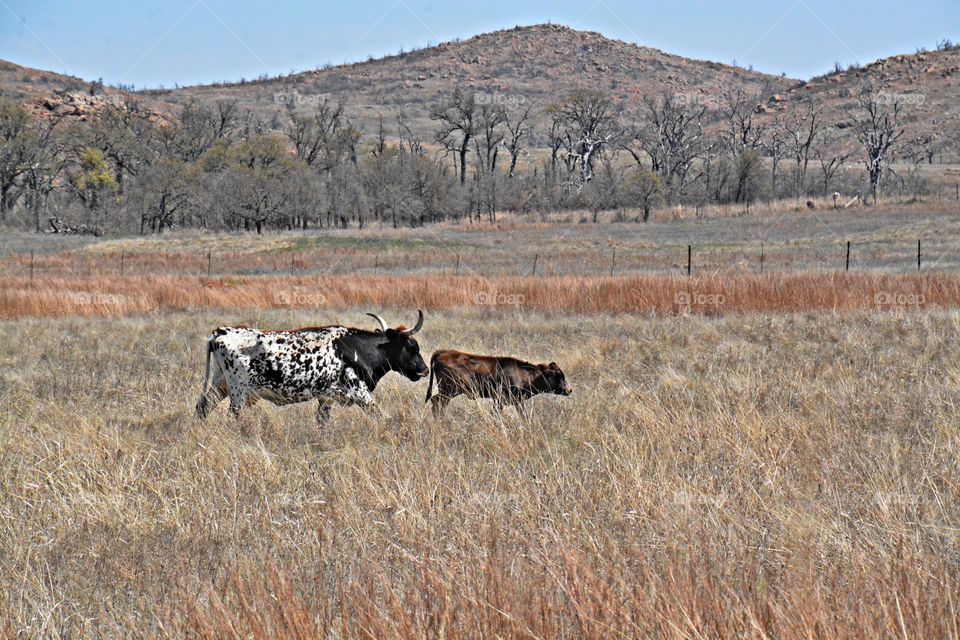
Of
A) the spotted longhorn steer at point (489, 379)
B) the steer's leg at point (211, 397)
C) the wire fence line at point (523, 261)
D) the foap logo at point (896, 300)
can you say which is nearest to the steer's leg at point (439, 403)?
the spotted longhorn steer at point (489, 379)

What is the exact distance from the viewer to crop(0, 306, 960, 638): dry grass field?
10.1 ft

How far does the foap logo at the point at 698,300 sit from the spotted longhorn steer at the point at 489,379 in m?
8.81

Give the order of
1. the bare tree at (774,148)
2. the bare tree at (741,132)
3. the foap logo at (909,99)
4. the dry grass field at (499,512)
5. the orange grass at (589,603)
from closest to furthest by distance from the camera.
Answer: the orange grass at (589,603), the dry grass field at (499,512), the bare tree at (774,148), the bare tree at (741,132), the foap logo at (909,99)

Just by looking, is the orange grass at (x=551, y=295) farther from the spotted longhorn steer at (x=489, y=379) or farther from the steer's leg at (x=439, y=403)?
the steer's leg at (x=439, y=403)

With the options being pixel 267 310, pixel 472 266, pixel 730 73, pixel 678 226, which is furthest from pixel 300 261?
pixel 730 73

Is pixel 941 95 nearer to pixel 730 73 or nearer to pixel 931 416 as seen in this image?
pixel 730 73

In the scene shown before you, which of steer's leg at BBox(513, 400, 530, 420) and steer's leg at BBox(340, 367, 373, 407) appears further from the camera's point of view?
steer's leg at BBox(340, 367, 373, 407)

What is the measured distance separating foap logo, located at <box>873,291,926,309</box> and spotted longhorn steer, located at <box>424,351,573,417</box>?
32.4 ft

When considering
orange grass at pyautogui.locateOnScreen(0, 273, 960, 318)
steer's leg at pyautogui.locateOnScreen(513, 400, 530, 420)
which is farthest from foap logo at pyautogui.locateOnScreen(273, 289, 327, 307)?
steer's leg at pyautogui.locateOnScreen(513, 400, 530, 420)

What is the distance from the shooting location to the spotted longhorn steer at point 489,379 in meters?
7.87

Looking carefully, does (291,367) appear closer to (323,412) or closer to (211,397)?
(323,412)

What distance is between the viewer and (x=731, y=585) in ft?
11.2

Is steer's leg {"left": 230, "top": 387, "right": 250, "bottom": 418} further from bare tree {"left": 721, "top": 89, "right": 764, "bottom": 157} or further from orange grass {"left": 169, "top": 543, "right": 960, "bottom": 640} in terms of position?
bare tree {"left": 721, "top": 89, "right": 764, "bottom": 157}

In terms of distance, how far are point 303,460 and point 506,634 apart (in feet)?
10.8
